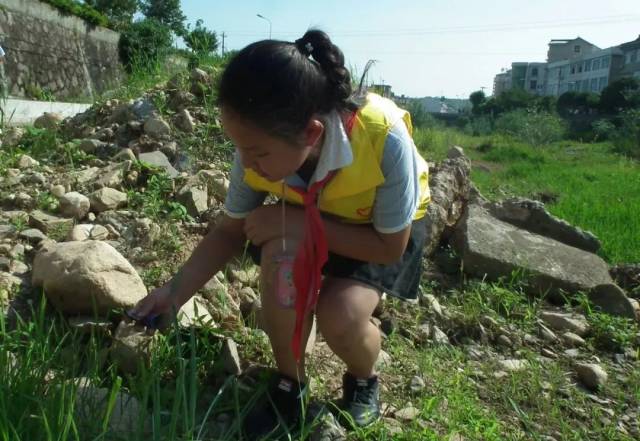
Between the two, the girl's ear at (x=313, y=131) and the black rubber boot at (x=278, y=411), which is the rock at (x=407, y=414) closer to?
the black rubber boot at (x=278, y=411)

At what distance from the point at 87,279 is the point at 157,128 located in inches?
79.3

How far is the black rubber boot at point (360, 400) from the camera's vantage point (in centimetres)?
187

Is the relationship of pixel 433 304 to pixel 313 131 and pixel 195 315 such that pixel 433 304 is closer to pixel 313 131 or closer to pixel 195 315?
pixel 195 315

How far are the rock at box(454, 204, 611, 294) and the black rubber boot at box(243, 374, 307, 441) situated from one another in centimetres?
165

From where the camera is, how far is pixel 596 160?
47.6 feet

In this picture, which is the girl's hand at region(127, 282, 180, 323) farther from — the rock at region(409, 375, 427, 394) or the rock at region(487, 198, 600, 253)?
the rock at region(487, 198, 600, 253)

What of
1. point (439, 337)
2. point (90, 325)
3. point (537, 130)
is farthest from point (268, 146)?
point (537, 130)

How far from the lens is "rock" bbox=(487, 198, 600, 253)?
3.89 metres

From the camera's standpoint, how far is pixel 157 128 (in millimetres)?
3908

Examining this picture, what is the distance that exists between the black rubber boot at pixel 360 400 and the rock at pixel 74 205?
4.83 feet

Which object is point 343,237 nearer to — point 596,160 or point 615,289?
point 615,289

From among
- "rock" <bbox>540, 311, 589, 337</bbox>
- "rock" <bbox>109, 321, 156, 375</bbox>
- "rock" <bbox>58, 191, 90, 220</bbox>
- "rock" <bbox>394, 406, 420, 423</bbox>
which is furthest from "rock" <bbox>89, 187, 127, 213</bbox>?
"rock" <bbox>540, 311, 589, 337</bbox>

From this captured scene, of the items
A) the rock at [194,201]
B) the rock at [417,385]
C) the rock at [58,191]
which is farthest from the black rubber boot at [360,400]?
the rock at [58,191]

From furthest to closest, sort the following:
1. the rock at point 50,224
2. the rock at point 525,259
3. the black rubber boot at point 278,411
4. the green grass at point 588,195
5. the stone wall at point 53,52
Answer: the stone wall at point 53,52, the green grass at point 588,195, the rock at point 525,259, the rock at point 50,224, the black rubber boot at point 278,411
